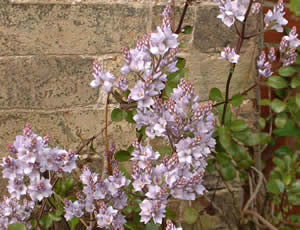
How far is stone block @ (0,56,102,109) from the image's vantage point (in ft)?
5.77

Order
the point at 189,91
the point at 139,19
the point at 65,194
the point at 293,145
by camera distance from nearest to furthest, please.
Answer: the point at 189,91 < the point at 65,194 < the point at 139,19 < the point at 293,145

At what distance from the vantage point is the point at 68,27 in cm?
175

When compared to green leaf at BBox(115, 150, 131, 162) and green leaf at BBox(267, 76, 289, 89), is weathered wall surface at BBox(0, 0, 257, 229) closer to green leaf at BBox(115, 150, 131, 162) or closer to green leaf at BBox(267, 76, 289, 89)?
green leaf at BBox(267, 76, 289, 89)

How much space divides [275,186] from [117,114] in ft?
2.80

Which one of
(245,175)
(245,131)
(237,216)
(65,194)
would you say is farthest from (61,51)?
(237,216)

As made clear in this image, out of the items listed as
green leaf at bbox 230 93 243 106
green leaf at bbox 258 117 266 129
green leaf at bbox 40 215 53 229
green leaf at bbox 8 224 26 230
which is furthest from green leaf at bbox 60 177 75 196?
green leaf at bbox 258 117 266 129

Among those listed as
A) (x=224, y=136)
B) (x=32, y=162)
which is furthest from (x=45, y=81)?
(x=224, y=136)

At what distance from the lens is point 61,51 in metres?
1.77

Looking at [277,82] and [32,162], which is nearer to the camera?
[32,162]

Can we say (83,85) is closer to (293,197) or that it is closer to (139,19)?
(139,19)

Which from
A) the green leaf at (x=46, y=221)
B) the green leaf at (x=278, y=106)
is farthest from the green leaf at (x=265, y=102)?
the green leaf at (x=46, y=221)

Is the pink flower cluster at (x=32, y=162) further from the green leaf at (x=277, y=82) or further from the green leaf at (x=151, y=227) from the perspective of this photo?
the green leaf at (x=277, y=82)

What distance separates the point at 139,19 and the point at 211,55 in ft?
1.36

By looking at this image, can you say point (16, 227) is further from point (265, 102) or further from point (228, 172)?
point (265, 102)
